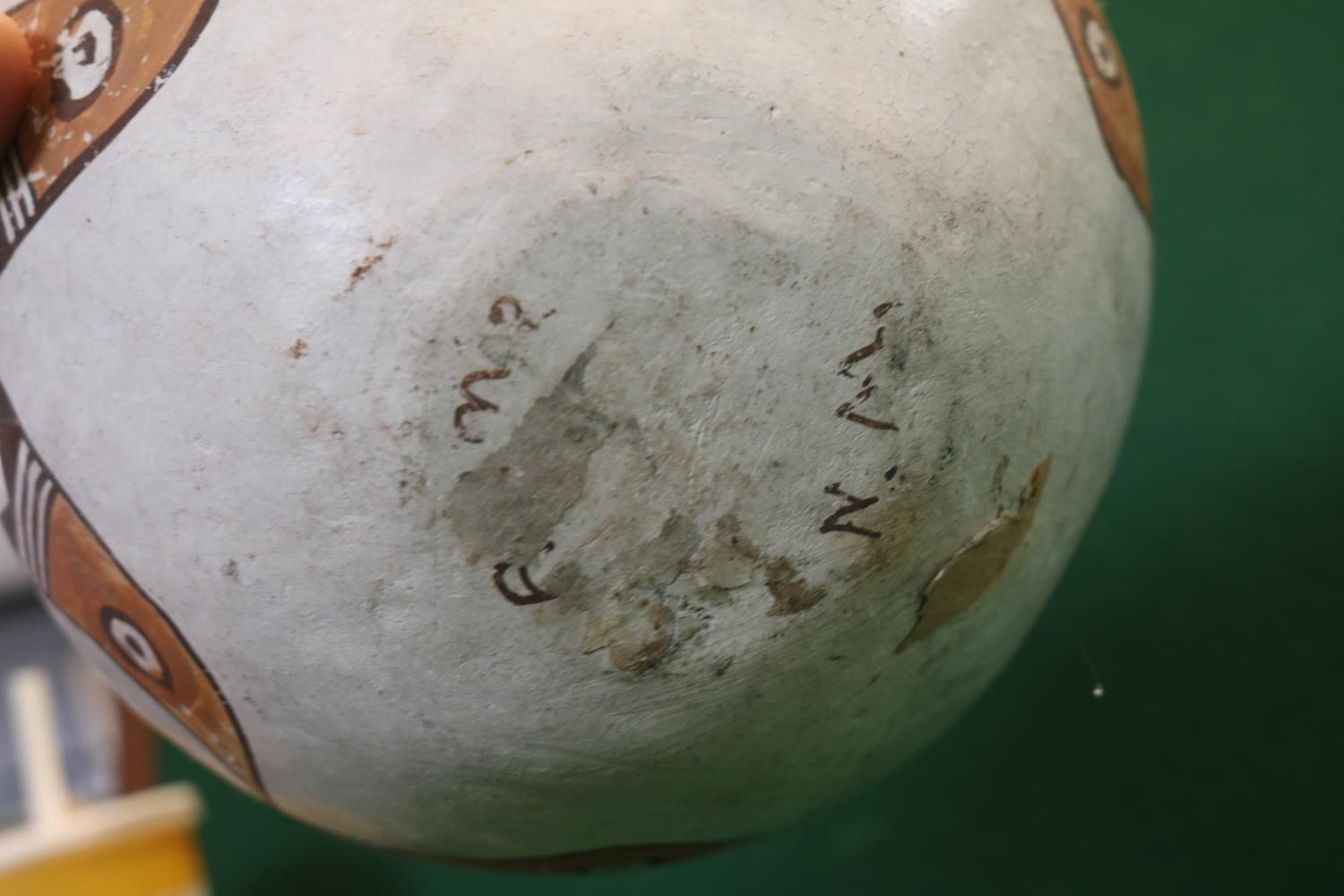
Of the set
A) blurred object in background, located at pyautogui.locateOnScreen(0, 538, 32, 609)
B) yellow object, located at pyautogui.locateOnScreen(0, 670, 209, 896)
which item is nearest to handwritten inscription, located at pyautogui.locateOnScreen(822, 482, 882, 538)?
yellow object, located at pyautogui.locateOnScreen(0, 670, 209, 896)

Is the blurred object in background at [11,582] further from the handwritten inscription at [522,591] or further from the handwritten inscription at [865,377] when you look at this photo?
the handwritten inscription at [865,377]

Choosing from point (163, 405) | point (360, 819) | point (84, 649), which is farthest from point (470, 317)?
point (84, 649)

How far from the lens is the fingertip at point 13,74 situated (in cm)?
76

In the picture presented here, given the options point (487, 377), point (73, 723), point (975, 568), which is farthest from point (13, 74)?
point (73, 723)

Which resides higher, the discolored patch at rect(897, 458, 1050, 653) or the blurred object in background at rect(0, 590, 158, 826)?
the discolored patch at rect(897, 458, 1050, 653)

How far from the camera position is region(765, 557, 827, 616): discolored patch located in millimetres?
719

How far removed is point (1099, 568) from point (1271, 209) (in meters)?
0.47

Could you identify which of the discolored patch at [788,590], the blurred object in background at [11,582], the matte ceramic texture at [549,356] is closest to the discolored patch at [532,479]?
the matte ceramic texture at [549,356]

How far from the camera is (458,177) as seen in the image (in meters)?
0.67

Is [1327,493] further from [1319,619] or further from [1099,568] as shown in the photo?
[1099,568]

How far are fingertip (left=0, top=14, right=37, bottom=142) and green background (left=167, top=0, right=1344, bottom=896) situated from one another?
1.20 m

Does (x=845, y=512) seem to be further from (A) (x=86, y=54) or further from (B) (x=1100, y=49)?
(A) (x=86, y=54)

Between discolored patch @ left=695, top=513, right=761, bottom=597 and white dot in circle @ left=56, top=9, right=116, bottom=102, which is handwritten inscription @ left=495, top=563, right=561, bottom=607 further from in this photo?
white dot in circle @ left=56, top=9, right=116, bottom=102

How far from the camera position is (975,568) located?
31.4 inches
